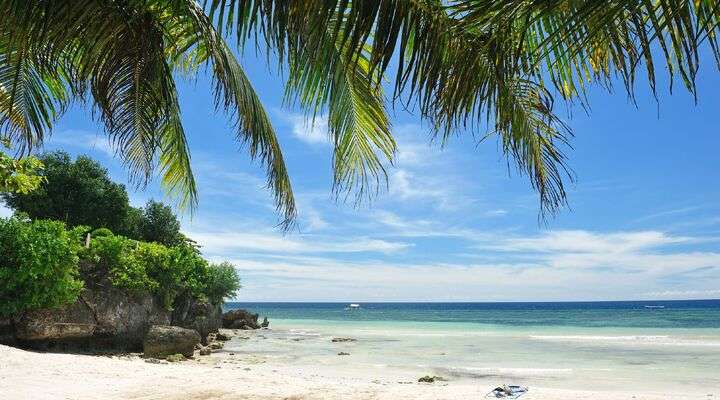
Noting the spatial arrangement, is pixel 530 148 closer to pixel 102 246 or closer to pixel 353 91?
pixel 353 91

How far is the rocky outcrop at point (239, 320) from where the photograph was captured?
32.8 metres

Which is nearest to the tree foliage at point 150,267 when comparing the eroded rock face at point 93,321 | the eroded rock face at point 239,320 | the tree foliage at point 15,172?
the eroded rock face at point 93,321

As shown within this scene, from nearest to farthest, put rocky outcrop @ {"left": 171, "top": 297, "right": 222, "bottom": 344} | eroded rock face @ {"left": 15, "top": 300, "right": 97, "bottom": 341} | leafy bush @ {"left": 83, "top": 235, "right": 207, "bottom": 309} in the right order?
eroded rock face @ {"left": 15, "top": 300, "right": 97, "bottom": 341}
leafy bush @ {"left": 83, "top": 235, "right": 207, "bottom": 309}
rocky outcrop @ {"left": 171, "top": 297, "right": 222, "bottom": 344}

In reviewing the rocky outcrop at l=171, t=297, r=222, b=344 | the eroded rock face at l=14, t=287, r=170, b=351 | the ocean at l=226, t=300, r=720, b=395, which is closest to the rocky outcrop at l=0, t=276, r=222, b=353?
the eroded rock face at l=14, t=287, r=170, b=351

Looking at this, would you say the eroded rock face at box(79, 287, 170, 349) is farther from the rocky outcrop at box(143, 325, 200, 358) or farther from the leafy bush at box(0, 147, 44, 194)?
the leafy bush at box(0, 147, 44, 194)

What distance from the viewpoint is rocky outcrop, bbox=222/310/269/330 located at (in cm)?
3281

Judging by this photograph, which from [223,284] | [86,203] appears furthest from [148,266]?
[86,203]

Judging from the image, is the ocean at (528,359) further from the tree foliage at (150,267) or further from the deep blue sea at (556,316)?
the deep blue sea at (556,316)

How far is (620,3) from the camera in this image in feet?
5.95

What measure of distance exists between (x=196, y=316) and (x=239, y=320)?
1186cm

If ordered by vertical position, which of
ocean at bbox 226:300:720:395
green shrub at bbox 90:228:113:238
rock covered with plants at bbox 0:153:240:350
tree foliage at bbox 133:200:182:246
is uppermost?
tree foliage at bbox 133:200:182:246

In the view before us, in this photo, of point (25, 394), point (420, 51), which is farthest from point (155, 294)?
point (420, 51)

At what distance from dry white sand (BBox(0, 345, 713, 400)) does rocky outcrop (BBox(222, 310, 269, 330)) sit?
70.6 feet

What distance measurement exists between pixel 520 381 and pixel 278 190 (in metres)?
10.1
